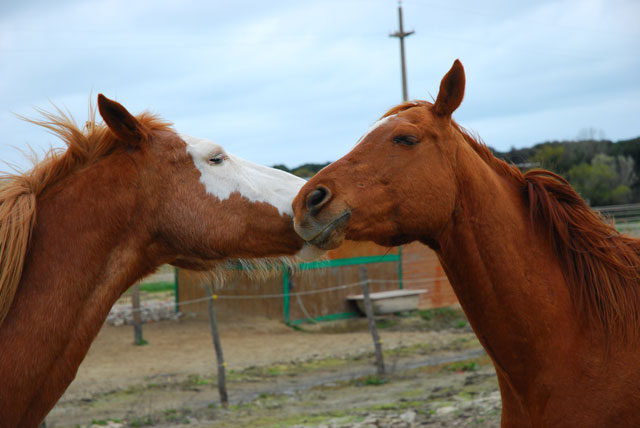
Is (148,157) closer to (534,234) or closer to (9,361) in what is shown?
(9,361)

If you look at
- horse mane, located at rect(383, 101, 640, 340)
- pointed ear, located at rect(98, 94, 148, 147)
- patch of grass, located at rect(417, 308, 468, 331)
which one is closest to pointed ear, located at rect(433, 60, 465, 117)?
horse mane, located at rect(383, 101, 640, 340)

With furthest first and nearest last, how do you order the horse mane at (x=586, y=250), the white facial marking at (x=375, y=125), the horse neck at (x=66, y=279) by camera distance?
the white facial marking at (x=375, y=125) < the horse mane at (x=586, y=250) < the horse neck at (x=66, y=279)

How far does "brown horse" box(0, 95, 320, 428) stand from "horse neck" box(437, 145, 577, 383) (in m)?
0.76

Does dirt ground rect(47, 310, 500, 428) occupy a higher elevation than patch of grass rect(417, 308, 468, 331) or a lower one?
higher

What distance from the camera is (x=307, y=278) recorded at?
15.0 meters

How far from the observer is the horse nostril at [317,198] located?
238 cm

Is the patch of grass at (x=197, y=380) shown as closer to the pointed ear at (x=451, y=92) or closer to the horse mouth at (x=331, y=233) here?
the horse mouth at (x=331, y=233)

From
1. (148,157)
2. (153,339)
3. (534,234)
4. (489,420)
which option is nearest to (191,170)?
(148,157)

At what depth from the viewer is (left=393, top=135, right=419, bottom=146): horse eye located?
251 centimetres

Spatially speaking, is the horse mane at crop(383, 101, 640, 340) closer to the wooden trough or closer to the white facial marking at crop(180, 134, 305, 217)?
the white facial marking at crop(180, 134, 305, 217)

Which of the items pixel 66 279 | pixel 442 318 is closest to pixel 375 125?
pixel 66 279

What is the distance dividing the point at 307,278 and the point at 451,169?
41.5 ft

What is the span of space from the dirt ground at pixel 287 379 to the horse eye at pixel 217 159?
180 inches

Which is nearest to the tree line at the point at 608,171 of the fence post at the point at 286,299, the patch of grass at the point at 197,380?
the fence post at the point at 286,299
